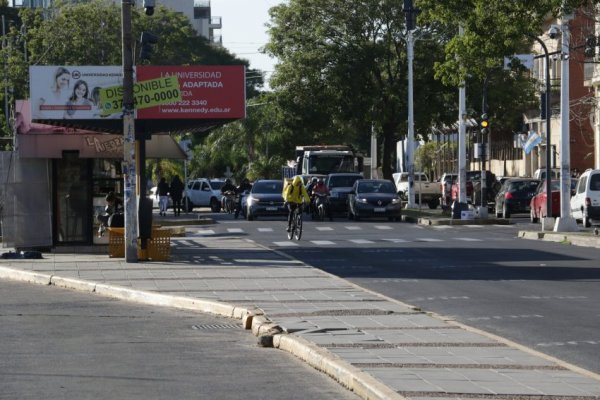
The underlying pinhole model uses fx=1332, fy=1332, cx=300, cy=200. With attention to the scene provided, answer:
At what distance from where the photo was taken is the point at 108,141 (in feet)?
103

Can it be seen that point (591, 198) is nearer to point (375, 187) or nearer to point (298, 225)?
point (298, 225)

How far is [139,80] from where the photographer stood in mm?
28219

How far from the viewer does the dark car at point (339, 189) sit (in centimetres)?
5350

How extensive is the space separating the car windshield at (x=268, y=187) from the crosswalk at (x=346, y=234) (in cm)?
614

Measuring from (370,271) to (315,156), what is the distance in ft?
129

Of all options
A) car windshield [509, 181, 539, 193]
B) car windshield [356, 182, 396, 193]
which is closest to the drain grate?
car windshield [356, 182, 396, 193]

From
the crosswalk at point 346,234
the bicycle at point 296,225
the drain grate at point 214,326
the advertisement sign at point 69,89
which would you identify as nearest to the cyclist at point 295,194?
the bicycle at point 296,225

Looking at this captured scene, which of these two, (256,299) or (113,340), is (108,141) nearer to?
(256,299)

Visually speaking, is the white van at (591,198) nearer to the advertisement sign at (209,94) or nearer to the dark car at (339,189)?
the dark car at (339,189)

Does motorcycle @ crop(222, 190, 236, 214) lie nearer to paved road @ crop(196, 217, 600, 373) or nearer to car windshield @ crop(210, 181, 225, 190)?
car windshield @ crop(210, 181, 225, 190)

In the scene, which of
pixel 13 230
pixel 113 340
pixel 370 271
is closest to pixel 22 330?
pixel 113 340

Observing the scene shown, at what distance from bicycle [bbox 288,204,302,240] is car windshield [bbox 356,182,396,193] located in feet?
47.3

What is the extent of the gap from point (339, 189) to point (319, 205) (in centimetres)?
330

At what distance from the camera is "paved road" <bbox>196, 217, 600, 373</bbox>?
1502cm
